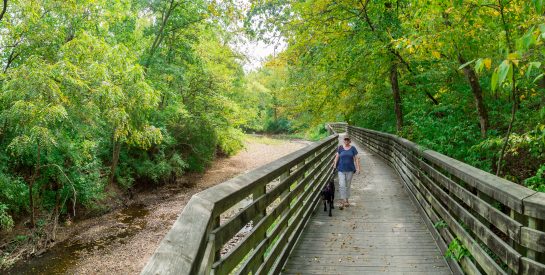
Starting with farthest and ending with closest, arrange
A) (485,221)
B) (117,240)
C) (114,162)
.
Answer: (114,162), (117,240), (485,221)

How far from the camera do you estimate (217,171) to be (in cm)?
2464

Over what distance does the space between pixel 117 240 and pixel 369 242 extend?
7.99m

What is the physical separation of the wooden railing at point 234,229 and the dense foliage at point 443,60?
1.81m

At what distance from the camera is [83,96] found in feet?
35.9

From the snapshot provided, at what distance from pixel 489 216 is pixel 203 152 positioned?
65.1ft

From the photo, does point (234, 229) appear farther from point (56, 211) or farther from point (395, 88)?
point (395, 88)

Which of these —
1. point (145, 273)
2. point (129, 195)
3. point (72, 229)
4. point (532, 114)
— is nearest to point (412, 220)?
point (532, 114)

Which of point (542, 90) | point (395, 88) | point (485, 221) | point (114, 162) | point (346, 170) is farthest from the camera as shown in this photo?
point (114, 162)

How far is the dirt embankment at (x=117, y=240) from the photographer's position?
952 cm

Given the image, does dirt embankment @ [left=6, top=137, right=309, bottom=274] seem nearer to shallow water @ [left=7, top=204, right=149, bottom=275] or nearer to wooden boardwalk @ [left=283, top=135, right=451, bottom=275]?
shallow water @ [left=7, top=204, right=149, bottom=275]

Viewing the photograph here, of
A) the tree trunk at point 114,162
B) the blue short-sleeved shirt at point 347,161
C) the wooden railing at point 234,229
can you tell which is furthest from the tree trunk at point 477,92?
the tree trunk at point 114,162

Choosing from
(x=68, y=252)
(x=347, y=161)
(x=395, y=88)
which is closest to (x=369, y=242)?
(x=347, y=161)

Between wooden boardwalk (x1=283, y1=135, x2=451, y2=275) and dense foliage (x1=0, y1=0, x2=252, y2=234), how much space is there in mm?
6803

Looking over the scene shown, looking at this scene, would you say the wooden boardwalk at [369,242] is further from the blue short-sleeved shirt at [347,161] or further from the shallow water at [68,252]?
the shallow water at [68,252]
